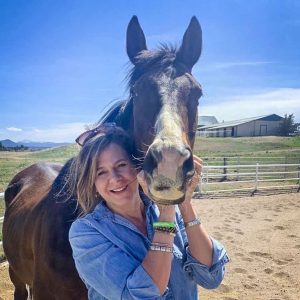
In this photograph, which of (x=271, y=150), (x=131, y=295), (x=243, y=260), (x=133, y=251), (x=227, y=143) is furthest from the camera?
(x=227, y=143)

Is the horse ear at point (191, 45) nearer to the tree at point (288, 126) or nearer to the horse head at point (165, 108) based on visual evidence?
the horse head at point (165, 108)

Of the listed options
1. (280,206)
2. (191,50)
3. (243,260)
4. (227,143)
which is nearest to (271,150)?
(227,143)

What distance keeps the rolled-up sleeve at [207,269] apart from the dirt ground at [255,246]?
10.6 ft

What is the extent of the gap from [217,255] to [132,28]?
179cm

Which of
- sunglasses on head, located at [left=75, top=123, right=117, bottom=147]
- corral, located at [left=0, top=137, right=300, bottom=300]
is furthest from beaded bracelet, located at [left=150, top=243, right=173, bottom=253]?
corral, located at [left=0, top=137, right=300, bottom=300]

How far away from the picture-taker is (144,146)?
76.6 inches

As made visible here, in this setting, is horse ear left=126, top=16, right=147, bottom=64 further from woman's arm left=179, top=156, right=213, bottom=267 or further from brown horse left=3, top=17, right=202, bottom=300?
woman's arm left=179, top=156, right=213, bottom=267

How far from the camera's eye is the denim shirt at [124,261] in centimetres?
144

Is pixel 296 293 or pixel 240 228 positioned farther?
pixel 240 228

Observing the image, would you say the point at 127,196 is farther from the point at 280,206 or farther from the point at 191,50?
the point at 280,206

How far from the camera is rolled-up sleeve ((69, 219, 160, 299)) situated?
1.40 meters

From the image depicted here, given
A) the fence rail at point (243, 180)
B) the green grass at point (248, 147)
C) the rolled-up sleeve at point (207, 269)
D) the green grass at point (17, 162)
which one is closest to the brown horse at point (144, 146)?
the rolled-up sleeve at point (207, 269)

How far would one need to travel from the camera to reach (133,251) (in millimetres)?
1613

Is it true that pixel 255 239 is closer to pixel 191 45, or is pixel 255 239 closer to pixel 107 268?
pixel 191 45
